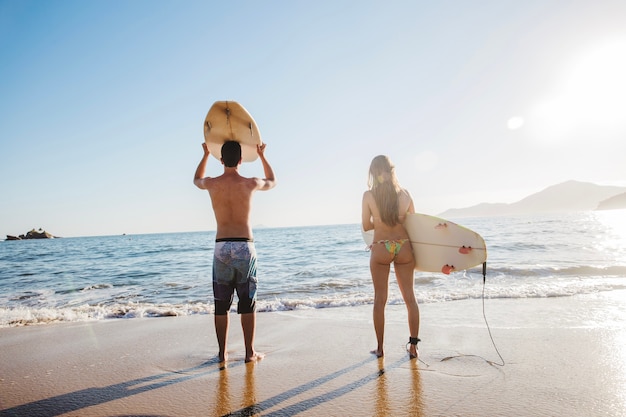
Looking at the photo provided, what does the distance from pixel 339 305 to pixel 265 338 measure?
7.77 ft

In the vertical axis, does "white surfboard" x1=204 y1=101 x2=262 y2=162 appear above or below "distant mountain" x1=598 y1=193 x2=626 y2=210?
below

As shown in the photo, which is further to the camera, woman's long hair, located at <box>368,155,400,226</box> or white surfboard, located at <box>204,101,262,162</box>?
white surfboard, located at <box>204,101,262,162</box>

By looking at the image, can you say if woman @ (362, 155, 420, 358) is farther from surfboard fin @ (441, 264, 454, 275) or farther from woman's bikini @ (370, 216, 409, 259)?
surfboard fin @ (441, 264, 454, 275)

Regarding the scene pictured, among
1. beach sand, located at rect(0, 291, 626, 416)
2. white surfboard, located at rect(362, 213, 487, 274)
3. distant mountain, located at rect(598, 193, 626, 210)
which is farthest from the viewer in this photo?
distant mountain, located at rect(598, 193, 626, 210)

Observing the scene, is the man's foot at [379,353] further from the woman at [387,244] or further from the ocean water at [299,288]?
the ocean water at [299,288]

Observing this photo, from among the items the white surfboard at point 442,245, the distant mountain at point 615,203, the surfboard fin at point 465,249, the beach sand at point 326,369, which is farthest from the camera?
the distant mountain at point 615,203

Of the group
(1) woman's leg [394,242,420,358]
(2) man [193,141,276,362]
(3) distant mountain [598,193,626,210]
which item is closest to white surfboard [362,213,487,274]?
(1) woman's leg [394,242,420,358]

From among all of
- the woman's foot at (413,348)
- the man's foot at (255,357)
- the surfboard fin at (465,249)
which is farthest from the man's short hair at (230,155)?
the surfboard fin at (465,249)

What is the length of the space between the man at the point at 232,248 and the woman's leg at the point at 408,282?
4.91 feet

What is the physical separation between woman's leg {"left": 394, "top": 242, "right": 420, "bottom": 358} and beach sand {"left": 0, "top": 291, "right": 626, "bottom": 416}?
34 centimetres

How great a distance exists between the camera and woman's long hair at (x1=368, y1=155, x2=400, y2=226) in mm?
3619

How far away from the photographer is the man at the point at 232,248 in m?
3.28

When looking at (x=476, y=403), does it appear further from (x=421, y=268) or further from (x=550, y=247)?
(x=550, y=247)

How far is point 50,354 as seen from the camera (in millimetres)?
3955
